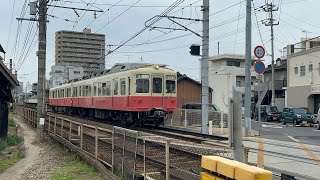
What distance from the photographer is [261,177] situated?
3594 millimetres

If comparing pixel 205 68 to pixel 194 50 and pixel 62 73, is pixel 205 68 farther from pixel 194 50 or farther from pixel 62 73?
pixel 62 73

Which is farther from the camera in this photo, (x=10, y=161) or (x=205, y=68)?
(x=205, y=68)

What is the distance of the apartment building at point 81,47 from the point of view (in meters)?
33.8

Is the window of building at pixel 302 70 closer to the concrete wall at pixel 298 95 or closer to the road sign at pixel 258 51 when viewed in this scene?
the concrete wall at pixel 298 95

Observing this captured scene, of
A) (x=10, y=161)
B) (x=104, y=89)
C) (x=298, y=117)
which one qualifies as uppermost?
(x=104, y=89)

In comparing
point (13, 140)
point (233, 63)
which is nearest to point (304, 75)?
point (233, 63)

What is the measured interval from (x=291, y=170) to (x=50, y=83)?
6335 cm

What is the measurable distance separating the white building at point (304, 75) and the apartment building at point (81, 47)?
19.8 metres

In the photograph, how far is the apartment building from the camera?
111ft

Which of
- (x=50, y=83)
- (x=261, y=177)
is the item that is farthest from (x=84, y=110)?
(x=50, y=83)

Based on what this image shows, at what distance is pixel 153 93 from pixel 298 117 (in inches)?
660

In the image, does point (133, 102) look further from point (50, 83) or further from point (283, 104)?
point (50, 83)

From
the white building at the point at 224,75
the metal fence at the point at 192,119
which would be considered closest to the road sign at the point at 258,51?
the metal fence at the point at 192,119

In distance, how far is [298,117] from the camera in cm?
3247
